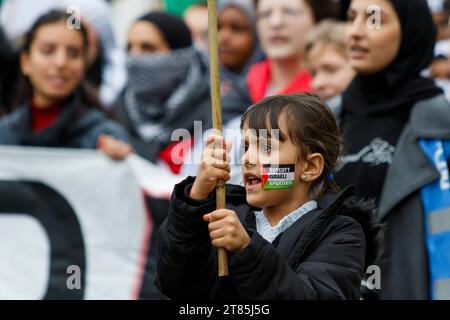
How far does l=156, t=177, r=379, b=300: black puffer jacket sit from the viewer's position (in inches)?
134

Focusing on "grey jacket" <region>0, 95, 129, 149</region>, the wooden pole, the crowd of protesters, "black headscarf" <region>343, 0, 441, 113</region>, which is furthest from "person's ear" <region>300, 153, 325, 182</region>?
"grey jacket" <region>0, 95, 129, 149</region>

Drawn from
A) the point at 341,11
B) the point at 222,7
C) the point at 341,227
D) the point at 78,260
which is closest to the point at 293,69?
the point at 341,11

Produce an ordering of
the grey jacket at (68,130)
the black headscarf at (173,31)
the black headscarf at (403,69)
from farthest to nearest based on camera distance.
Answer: the black headscarf at (173,31)
the grey jacket at (68,130)
the black headscarf at (403,69)

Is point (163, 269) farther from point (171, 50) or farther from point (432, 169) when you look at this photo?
point (171, 50)

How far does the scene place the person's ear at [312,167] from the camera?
3725 millimetres

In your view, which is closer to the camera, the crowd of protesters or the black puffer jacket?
the black puffer jacket

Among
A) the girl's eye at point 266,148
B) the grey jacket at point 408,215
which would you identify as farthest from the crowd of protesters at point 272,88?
the girl's eye at point 266,148

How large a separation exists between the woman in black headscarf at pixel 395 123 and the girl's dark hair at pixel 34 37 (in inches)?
70.7

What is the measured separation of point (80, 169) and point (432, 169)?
2.14 m

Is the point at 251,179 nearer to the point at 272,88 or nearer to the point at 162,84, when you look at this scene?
the point at 272,88

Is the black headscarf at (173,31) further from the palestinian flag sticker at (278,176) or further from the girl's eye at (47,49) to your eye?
the palestinian flag sticker at (278,176)

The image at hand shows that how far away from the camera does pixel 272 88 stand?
261 inches

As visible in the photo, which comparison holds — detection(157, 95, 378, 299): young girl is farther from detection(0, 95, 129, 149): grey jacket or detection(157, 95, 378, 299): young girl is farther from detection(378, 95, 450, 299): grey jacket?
detection(0, 95, 129, 149): grey jacket

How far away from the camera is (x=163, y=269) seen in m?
3.62
